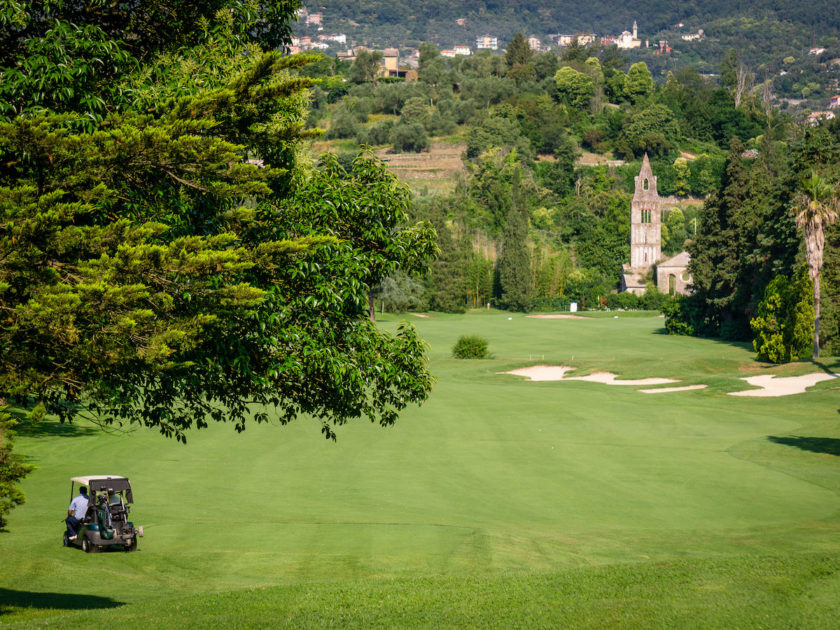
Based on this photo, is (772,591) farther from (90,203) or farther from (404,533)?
(90,203)

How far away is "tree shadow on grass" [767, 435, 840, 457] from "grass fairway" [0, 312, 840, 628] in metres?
0.13

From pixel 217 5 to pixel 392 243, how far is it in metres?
4.10

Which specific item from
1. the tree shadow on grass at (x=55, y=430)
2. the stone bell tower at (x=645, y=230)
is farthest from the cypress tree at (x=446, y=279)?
the tree shadow on grass at (x=55, y=430)

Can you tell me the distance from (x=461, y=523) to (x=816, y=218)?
136ft

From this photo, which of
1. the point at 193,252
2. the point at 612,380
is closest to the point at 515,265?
the point at 612,380

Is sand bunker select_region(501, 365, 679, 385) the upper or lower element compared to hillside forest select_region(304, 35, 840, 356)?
lower

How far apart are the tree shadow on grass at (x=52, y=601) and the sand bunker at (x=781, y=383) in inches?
1373

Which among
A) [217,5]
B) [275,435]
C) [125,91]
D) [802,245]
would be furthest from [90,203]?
[802,245]

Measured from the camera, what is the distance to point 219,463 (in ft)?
80.2

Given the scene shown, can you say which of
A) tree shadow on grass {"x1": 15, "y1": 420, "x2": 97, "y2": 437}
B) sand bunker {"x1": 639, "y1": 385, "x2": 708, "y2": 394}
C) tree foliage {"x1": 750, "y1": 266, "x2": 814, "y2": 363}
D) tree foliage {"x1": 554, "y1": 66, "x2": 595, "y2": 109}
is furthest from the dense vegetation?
tree shadow on grass {"x1": 15, "y1": 420, "x2": 97, "y2": 437}

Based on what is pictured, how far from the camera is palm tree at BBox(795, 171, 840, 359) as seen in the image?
5306 centimetres

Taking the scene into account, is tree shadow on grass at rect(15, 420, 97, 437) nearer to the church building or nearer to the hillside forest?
the hillside forest

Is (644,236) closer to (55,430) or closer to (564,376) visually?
(564,376)

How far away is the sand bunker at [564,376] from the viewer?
158 ft
